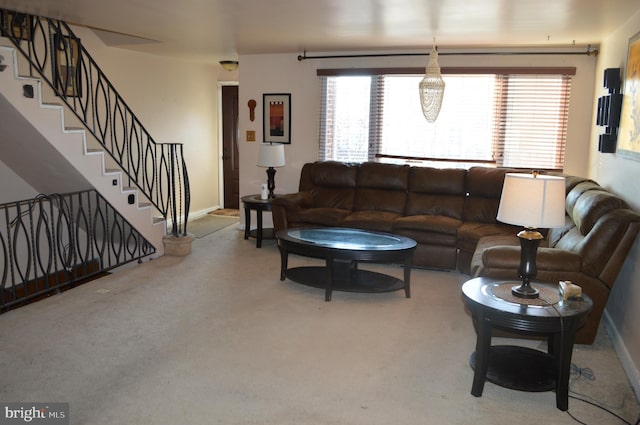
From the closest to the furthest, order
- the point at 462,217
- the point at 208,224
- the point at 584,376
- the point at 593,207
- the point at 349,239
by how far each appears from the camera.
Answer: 1. the point at 584,376
2. the point at 593,207
3. the point at 349,239
4. the point at 462,217
5. the point at 208,224

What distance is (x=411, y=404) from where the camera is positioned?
2.89 m

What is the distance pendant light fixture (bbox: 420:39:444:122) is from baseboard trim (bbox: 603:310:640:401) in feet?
7.05

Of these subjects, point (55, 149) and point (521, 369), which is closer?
point (521, 369)

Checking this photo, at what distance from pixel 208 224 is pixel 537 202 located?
5.59m

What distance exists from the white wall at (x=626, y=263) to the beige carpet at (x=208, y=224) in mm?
4780

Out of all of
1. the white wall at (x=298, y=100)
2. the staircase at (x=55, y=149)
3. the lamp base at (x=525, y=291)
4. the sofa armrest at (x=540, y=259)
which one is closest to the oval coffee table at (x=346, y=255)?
the sofa armrest at (x=540, y=259)

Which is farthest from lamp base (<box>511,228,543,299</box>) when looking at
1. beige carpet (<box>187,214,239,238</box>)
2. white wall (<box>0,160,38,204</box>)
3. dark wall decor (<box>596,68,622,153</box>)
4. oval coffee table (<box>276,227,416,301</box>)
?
white wall (<box>0,160,38,204</box>)

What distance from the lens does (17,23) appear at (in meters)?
4.99

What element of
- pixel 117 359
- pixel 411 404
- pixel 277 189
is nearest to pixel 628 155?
pixel 411 404

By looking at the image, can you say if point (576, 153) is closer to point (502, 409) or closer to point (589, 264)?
point (589, 264)

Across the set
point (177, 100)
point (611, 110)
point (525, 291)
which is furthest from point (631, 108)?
point (177, 100)

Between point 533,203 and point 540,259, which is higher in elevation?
point 533,203

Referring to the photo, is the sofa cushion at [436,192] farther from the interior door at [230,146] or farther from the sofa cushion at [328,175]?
the interior door at [230,146]

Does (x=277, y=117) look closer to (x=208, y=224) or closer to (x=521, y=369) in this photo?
(x=208, y=224)
